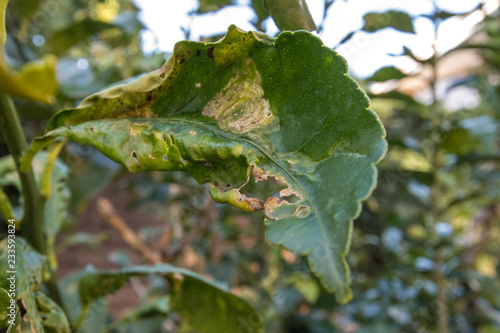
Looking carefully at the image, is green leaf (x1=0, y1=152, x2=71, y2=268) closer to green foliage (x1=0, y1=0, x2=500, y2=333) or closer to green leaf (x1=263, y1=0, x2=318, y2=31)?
green foliage (x1=0, y1=0, x2=500, y2=333)

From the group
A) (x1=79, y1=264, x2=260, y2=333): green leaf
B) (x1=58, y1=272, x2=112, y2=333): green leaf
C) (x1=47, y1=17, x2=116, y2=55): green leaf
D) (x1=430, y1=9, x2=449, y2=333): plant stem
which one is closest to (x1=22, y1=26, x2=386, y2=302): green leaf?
(x1=79, y1=264, x2=260, y2=333): green leaf

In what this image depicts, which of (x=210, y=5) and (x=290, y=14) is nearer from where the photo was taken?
(x=290, y=14)

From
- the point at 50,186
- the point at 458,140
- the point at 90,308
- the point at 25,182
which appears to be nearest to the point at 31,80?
→ the point at 25,182

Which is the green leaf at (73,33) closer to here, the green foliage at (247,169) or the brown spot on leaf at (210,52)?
the green foliage at (247,169)

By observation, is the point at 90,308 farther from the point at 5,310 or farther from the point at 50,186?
the point at 5,310

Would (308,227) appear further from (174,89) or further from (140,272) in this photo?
(140,272)
